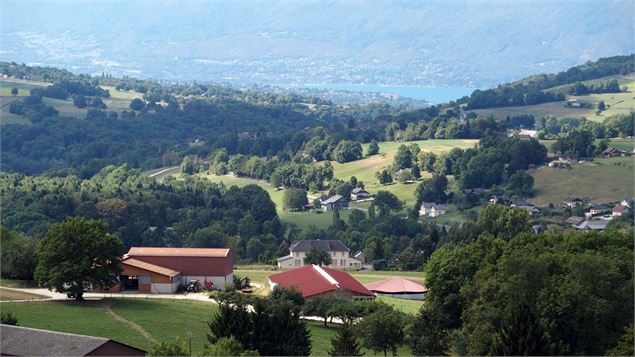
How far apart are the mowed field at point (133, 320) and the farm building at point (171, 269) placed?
11.9 ft

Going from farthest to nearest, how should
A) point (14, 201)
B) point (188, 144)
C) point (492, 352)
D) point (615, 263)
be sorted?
point (188, 144) < point (14, 201) < point (615, 263) < point (492, 352)

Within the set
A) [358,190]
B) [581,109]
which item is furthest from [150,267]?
[581,109]

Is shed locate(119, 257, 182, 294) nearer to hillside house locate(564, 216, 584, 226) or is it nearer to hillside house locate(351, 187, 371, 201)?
hillside house locate(564, 216, 584, 226)

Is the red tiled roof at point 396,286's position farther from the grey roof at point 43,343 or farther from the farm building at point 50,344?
the grey roof at point 43,343

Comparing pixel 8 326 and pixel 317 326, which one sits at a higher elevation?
pixel 8 326

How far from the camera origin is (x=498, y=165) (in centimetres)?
10175

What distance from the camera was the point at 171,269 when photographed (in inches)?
1976

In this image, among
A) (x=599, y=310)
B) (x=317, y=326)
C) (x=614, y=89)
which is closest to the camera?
(x=599, y=310)

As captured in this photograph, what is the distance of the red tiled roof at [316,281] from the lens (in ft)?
159

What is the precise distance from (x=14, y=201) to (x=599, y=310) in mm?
54413

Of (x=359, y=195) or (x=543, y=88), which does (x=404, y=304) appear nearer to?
(x=359, y=195)

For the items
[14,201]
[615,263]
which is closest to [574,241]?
[615,263]

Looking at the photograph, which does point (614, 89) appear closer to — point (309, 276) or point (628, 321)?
point (309, 276)

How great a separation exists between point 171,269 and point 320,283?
5517 millimetres
